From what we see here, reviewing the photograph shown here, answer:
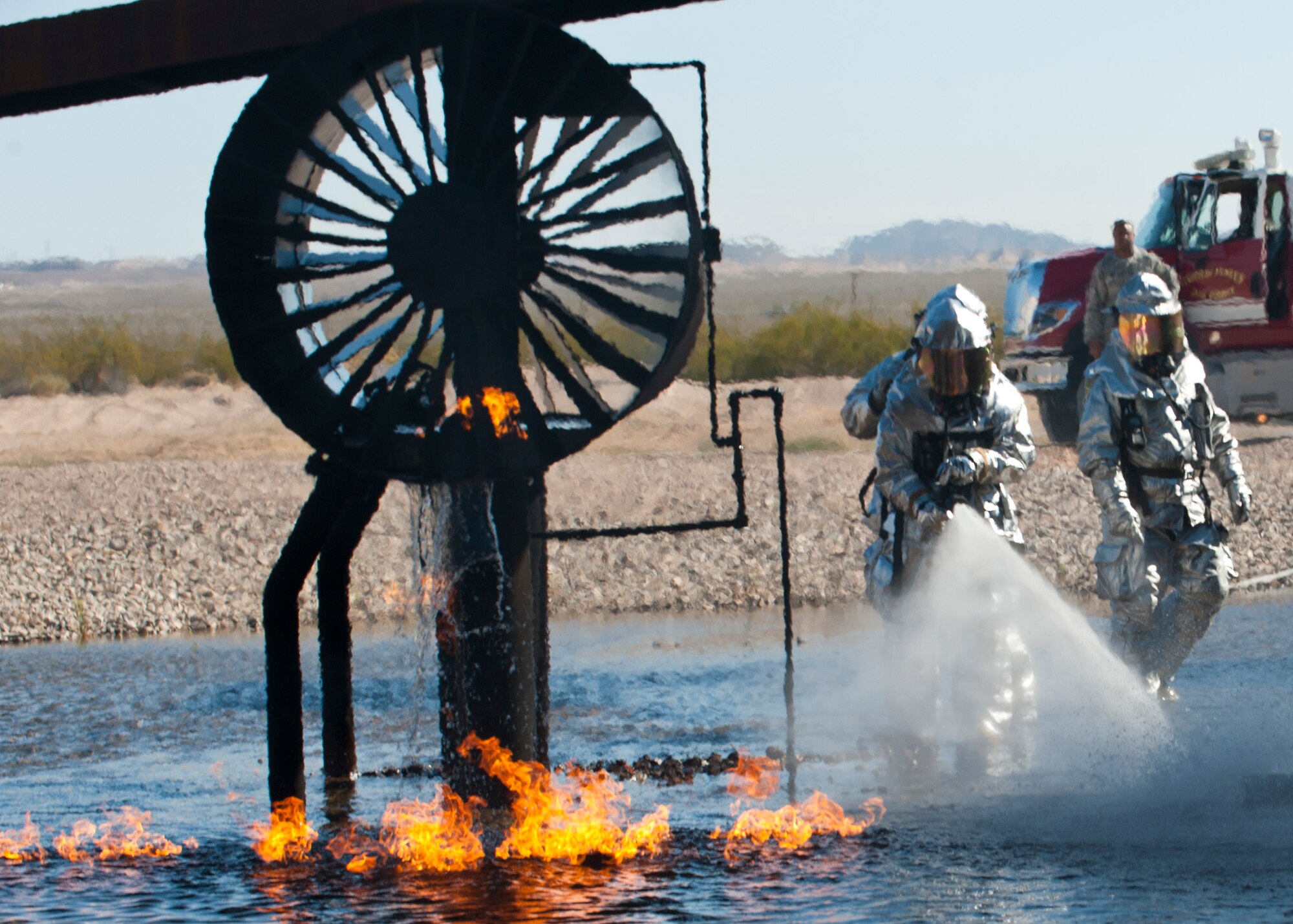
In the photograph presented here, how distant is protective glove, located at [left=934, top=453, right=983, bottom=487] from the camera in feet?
26.9

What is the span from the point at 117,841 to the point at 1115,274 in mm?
11175

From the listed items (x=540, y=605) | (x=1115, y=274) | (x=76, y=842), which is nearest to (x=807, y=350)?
(x=1115, y=274)

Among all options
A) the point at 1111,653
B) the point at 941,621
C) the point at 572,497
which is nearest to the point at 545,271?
the point at 941,621

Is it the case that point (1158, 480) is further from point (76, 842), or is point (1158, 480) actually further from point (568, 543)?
point (568, 543)

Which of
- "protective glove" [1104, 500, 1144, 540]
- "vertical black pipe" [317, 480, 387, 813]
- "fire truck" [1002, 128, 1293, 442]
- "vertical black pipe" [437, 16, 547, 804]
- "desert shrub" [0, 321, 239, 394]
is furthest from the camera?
"desert shrub" [0, 321, 239, 394]

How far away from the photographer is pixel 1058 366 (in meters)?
19.8

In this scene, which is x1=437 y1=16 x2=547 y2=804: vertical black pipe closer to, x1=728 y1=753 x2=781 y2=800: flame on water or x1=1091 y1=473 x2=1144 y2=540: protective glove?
x1=728 y1=753 x2=781 y2=800: flame on water

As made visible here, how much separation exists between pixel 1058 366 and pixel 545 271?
13663 mm

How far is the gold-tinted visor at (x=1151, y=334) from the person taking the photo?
358 inches

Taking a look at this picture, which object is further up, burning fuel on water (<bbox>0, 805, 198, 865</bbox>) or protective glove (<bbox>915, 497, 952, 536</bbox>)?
protective glove (<bbox>915, 497, 952, 536</bbox>)

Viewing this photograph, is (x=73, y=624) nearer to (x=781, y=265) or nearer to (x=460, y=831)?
(x=460, y=831)

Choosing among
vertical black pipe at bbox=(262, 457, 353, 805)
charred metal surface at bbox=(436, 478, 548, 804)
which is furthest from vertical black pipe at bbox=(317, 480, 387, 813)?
charred metal surface at bbox=(436, 478, 548, 804)

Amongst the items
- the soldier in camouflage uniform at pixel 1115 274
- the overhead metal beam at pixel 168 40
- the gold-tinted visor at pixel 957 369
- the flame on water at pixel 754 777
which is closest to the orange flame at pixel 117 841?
the flame on water at pixel 754 777

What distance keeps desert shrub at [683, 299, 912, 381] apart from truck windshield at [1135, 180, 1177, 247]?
51.1 feet
